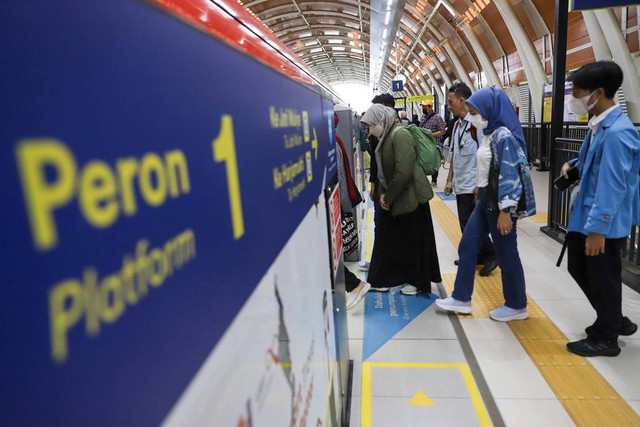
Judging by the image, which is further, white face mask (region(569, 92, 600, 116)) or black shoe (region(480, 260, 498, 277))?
black shoe (region(480, 260, 498, 277))

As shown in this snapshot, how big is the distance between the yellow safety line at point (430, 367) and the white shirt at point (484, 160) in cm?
124

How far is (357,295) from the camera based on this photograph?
3.77 metres

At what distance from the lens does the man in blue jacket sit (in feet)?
7.76

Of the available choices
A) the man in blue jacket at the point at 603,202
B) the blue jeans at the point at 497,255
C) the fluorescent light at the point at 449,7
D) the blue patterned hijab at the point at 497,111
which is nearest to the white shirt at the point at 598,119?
the man in blue jacket at the point at 603,202

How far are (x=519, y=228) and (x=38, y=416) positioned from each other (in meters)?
6.32

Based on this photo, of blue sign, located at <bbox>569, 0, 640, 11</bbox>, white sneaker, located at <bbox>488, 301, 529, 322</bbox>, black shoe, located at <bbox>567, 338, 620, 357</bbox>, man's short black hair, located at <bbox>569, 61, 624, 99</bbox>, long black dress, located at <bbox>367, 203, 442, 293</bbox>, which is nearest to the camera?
man's short black hair, located at <bbox>569, 61, 624, 99</bbox>

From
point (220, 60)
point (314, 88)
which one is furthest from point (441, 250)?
point (220, 60)

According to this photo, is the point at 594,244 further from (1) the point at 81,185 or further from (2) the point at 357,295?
(1) the point at 81,185

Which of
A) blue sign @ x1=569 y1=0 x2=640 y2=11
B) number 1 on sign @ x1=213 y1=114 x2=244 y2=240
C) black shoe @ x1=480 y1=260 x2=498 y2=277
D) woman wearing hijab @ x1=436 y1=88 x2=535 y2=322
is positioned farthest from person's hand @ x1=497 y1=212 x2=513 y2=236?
number 1 on sign @ x1=213 y1=114 x2=244 y2=240

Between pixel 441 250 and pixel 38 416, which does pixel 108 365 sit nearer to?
pixel 38 416

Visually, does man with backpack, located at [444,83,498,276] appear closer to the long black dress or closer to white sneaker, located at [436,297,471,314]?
the long black dress

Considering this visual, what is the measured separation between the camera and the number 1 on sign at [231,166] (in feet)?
1.96

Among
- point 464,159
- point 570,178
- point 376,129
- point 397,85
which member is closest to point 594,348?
point 570,178

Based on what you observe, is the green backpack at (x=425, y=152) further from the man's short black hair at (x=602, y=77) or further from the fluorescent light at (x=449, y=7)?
the fluorescent light at (x=449, y=7)
